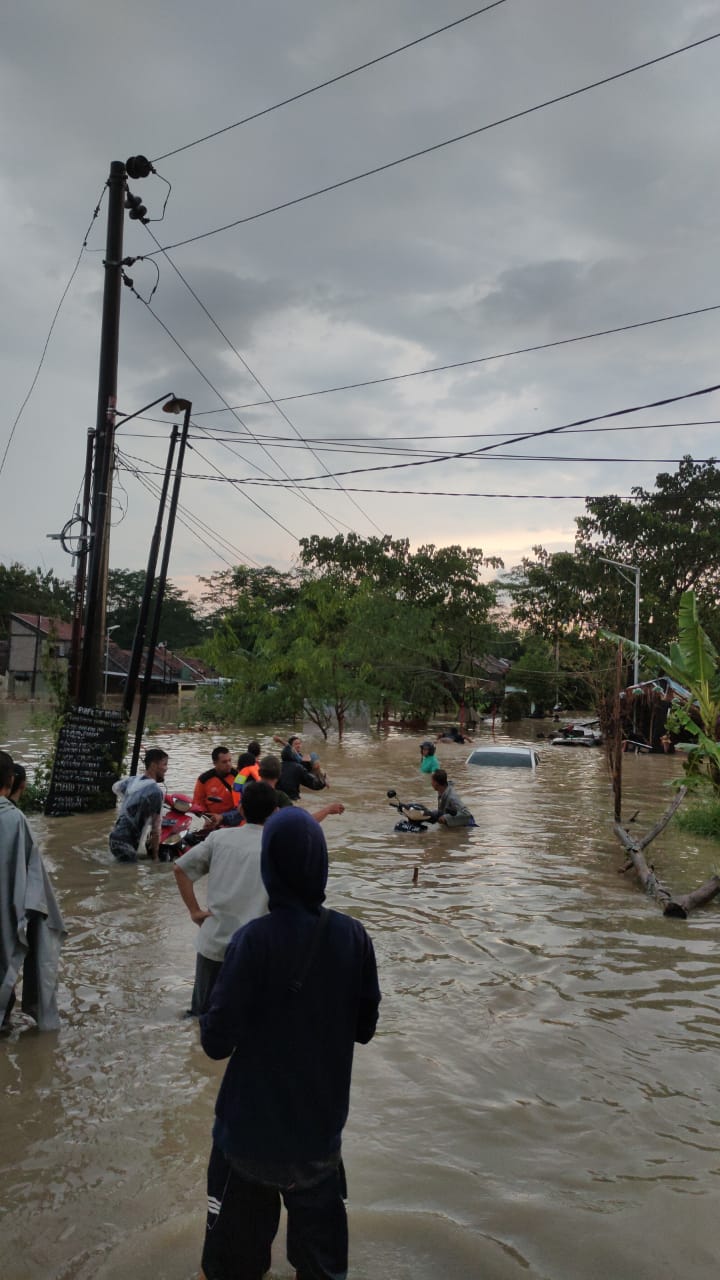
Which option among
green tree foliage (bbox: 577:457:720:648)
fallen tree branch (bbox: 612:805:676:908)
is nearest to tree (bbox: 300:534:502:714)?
green tree foliage (bbox: 577:457:720:648)

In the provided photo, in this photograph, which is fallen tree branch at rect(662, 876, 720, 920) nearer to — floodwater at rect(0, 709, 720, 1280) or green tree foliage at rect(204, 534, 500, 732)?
floodwater at rect(0, 709, 720, 1280)

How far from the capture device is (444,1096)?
5301mm

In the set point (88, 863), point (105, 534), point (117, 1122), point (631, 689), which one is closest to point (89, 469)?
point (105, 534)

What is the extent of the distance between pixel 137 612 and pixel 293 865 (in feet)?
256

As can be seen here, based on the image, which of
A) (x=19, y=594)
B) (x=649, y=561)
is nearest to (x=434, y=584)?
(x=649, y=561)

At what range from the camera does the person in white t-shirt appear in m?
4.62

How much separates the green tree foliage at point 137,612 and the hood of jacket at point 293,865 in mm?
71614

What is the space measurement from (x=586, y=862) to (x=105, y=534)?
8584mm

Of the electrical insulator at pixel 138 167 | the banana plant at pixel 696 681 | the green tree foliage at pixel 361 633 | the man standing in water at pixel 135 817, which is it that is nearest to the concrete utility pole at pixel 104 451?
the electrical insulator at pixel 138 167

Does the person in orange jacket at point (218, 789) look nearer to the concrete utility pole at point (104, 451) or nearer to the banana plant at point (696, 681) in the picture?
the concrete utility pole at point (104, 451)

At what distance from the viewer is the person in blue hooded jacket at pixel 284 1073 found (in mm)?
2729

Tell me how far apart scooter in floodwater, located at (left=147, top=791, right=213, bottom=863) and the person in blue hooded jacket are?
7.70 meters

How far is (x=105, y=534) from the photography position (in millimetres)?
13648

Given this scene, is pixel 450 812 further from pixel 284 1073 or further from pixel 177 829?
pixel 284 1073
